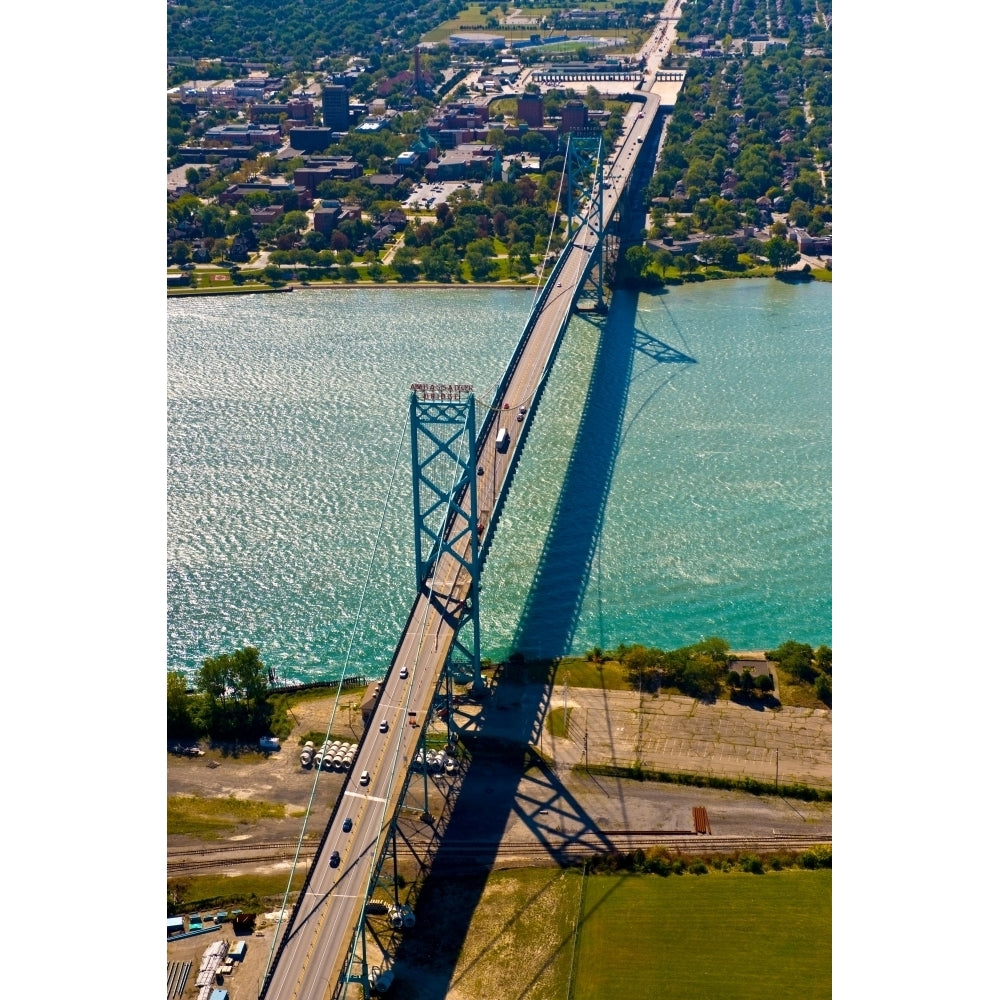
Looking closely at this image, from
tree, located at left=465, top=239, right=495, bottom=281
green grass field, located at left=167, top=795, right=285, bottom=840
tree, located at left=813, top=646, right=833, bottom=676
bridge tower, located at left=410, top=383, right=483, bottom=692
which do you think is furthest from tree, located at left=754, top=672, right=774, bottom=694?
tree, located at left=465, top=239, right=495, bottom=281

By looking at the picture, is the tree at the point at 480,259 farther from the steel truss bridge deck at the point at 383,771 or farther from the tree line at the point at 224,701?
the tree line at the point at 224,701

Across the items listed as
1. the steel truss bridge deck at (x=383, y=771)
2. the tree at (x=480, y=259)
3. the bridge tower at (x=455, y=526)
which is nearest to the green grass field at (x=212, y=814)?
the steel truss bridge deck at (x=383, y=771)

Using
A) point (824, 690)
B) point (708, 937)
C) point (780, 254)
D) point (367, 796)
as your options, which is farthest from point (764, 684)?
point (780, 254)

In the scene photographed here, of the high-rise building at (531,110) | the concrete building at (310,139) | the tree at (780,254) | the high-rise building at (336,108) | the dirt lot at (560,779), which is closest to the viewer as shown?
the dirt lot at (560,779)

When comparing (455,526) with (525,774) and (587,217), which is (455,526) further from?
(587,217)

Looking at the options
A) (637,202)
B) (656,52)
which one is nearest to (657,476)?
→ (637,202)

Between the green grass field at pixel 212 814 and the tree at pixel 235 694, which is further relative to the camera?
the tree at pixel 235 694

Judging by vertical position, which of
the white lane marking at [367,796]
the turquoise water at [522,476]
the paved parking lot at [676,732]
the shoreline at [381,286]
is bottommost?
the paved parking lot at [676,732]
